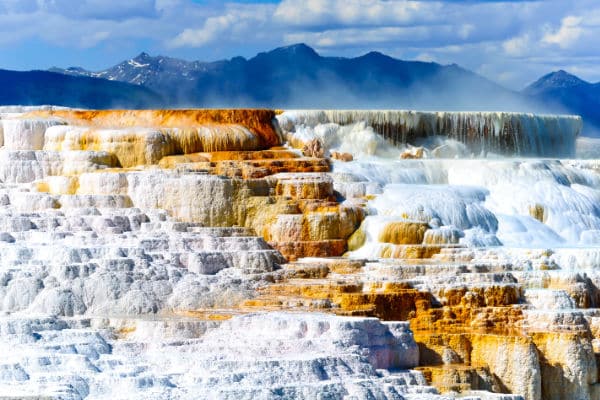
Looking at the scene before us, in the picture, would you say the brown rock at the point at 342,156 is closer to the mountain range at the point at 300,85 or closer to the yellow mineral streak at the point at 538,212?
the yellow mineral streak at the point at 538,212

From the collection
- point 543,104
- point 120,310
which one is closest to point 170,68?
point 543,104

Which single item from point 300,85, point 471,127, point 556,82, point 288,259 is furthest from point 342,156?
point 556,82

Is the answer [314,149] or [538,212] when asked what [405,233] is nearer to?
[538,212]

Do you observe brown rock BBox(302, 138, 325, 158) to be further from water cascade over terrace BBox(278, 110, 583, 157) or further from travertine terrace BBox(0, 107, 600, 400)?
water cascade over terrace BBox(278, 110, 583, 157)

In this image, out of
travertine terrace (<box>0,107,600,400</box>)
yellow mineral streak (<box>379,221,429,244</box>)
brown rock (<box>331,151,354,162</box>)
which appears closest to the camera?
travertine terrace (<box>0,107,600,400</box>)

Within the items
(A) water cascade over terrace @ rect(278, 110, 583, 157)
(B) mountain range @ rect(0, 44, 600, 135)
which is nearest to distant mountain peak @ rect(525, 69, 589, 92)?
(B) mountain range @ rect(0, 44, 600, 135)

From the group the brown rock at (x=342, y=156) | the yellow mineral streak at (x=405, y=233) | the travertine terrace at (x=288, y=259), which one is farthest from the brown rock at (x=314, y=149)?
the yellow mineral streak at (x=405, y=233)

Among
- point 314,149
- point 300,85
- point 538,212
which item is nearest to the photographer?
point 538,212

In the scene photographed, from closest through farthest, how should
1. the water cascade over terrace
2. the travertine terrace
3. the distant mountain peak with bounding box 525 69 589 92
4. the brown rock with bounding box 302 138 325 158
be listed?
1. the travertine terrace
2. the brown rock with bounding box 302 138 325 158
3. the water cascade over terrace
4. the distant mountain peak with bounding box 525 69 589 92
